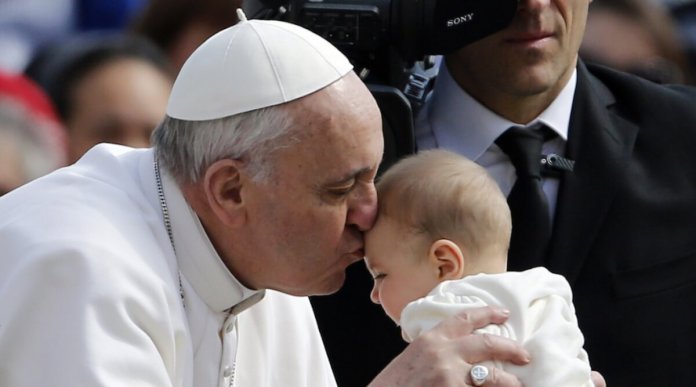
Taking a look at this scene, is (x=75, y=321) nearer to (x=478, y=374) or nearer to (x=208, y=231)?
(x=208, y=231)

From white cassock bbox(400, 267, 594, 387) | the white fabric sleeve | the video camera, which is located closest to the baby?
white cassock bbox(400, 267, 594, 387)

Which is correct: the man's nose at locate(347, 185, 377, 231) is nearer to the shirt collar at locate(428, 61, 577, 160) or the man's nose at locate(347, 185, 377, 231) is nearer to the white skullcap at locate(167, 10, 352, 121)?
the white skullcap at locate(167, 10, 352, 121)

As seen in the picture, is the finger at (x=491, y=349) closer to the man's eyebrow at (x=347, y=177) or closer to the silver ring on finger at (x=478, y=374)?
the silver ring on finger at (x=478, y=374)

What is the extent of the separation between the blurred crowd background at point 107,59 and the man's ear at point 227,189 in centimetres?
132

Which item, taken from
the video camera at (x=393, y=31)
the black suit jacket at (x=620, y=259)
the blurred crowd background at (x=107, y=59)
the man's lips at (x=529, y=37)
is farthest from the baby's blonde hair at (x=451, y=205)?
the blurred crowd background at (x=107, y=59)

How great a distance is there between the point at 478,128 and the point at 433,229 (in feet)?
3.86

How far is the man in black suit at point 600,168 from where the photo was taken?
498 cm

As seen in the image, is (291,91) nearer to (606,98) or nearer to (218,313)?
(218,313)

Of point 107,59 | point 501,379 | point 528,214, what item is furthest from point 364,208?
point 107,59

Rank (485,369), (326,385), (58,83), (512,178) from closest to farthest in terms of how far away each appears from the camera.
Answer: (485,369) → (326,385) → (512,178) → (58,83)

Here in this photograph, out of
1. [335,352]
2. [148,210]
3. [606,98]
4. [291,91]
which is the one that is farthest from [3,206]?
[606,98]

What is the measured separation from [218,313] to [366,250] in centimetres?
35

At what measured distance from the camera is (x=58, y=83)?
6105 mm

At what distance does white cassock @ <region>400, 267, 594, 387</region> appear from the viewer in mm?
3840
